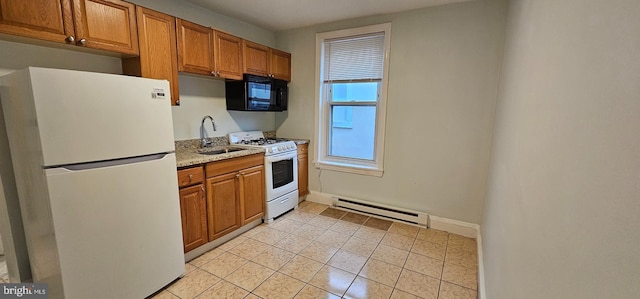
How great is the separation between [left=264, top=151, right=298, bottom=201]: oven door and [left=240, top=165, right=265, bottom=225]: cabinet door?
9 centimetres

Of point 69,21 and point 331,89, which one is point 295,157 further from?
point 69,21

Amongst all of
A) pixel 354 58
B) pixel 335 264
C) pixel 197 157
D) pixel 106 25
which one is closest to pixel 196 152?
pixel 197 157

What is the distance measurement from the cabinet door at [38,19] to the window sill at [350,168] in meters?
2.78

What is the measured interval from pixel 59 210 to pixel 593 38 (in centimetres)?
229

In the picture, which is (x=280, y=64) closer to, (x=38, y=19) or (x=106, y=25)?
(x=106, y=25)

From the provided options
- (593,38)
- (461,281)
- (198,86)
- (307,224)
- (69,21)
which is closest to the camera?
(593,38)

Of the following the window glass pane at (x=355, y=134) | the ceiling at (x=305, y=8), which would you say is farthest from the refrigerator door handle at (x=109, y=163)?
the window glass pane at (x=355, y=134)

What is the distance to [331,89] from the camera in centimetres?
352

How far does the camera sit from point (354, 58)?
3.29 metres

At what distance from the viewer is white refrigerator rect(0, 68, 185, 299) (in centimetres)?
140

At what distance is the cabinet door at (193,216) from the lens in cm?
219

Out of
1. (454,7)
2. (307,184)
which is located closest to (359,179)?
(307,184)

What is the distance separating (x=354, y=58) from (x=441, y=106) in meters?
1.23

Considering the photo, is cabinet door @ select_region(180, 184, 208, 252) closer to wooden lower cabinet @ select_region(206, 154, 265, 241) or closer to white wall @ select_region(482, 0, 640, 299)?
wooden lower cabinet @ select_region(206, 154, 265, 241)
